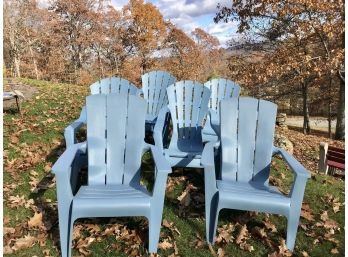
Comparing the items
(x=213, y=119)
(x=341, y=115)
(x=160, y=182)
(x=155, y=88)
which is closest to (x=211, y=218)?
(x=160, y=182)

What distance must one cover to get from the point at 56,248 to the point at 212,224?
1.32 m

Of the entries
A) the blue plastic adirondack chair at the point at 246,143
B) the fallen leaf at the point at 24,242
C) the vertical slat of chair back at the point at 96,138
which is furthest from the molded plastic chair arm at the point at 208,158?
the fallen leaf at the point at 24,242

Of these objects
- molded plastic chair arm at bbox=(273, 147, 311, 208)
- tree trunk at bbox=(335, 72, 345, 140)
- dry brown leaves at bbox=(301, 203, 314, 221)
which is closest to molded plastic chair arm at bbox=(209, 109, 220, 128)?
dry brown leaves at bbox=(301, 203, 314, 221)

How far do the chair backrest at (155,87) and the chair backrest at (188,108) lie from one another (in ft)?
3.01

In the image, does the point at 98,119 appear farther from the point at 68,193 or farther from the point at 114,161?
the point at 68,193

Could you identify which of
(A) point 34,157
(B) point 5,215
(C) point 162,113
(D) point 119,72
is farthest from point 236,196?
(D) point 119,72

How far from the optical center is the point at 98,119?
10.9 feet

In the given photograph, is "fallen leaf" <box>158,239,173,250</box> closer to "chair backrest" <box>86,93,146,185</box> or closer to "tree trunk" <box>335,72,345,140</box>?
"chair backrest" <box>86,93,146,185</box>

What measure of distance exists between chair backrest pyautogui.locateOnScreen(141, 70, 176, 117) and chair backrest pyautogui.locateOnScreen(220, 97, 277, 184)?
2191 mm

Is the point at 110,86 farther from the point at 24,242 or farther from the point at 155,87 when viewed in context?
the point at 24,242

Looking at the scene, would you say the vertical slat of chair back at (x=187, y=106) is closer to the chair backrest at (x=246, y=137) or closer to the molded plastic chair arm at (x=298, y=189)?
the chair backrest at (x=246, y=137)

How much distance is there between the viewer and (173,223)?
3.38 meters

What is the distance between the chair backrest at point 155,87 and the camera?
554 centimetres

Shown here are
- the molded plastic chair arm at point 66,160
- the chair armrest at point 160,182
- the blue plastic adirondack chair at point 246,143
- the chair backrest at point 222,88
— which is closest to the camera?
the molded plastic chair arm at point 66,160
